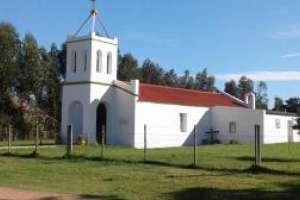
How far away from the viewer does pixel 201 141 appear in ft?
179

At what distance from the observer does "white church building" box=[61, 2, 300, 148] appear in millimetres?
48562

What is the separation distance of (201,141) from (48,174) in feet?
116

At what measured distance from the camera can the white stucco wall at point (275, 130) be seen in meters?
54.6

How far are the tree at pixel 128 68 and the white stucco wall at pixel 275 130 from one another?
37.3 m

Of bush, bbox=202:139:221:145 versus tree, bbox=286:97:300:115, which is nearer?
tree, bbox=286:97:300:115

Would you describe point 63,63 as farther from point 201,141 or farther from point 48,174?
point 48,174

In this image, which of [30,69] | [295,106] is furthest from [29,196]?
[30,69]

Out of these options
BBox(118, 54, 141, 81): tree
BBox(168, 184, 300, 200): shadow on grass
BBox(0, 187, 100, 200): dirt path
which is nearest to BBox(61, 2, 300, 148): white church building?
BBox(168, 184, 300, 200): shadow on grass

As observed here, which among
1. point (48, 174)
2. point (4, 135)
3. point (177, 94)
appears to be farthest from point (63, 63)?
point (48, 174)

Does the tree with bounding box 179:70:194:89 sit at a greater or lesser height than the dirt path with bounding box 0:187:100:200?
greater

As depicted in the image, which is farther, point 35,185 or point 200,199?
point 35,185

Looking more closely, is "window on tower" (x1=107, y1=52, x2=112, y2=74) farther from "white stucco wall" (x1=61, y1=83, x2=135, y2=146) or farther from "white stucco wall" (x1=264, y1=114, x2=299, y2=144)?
"white stucco wall" (x1=264, y1=114, x2=299, y2=144)

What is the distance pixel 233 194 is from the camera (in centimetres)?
1563

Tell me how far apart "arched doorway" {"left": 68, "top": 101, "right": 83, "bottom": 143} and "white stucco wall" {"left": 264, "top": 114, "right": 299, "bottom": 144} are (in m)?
16.2
